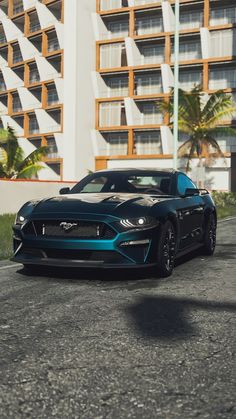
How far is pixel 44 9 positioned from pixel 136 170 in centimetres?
4840

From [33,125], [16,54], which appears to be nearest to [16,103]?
[33,125]

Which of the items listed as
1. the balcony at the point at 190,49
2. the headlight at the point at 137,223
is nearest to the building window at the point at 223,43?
the balcony at the point at 190,49

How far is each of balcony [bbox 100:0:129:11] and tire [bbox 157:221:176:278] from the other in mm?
46862

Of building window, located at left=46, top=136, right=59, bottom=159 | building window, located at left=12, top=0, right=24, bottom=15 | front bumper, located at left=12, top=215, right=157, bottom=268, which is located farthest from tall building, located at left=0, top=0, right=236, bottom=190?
front bumper, located at left=12, top=215, right=157, bottom=268

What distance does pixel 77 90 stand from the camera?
159 ft

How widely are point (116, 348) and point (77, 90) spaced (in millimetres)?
46544

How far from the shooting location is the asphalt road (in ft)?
8.68

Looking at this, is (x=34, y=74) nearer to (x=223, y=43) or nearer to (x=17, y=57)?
(x=17, y=57)

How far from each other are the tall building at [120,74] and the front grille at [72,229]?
40.6 meters

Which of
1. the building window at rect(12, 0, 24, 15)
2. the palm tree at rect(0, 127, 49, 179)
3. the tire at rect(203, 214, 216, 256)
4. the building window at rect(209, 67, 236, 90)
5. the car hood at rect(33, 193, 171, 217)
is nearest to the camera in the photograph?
the car hood at rect(33, 193, 171, 217)

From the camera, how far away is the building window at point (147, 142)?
1903 inches

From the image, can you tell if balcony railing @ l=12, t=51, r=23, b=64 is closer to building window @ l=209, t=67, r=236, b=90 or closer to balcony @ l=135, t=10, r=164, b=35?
balcony @ l=135, t=10, r=164, b=35

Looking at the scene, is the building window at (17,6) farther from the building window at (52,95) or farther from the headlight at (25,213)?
the headlight at (25,213)

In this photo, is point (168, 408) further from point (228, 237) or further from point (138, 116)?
point (138, 116)
